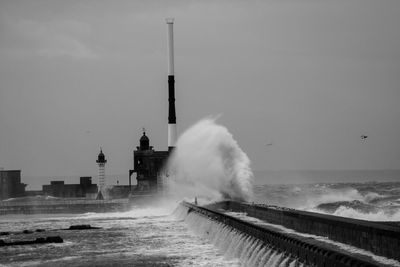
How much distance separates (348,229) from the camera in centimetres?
2398

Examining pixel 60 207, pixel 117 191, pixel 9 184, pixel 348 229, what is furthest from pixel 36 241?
pixel 9 184

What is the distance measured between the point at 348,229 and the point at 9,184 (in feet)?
281

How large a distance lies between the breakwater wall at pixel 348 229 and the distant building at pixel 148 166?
167 ft

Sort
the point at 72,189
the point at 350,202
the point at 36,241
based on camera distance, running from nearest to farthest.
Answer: the point at 36,241
the point at 350,202
the point at 72,189

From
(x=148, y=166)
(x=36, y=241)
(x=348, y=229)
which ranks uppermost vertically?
(x=148, y=166)

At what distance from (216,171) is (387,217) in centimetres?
2504

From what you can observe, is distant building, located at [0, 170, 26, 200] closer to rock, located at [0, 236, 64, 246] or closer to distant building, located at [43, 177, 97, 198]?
distant building, located at [43, 177, 97, 198]

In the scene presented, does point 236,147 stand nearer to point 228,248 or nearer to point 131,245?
point 131,245

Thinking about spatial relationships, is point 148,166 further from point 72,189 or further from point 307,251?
point 307,251

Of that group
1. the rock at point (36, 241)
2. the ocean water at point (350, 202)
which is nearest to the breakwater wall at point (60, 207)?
the ocean water at point (350, 202)

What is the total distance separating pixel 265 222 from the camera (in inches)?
1435

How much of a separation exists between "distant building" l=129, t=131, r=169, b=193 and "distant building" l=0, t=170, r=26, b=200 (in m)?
21.2

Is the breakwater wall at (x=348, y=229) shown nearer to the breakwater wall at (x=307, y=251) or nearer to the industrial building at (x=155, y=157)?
the breakwater wall at (x=307, y=251)

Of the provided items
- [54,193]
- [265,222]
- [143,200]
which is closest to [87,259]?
[265,222]
